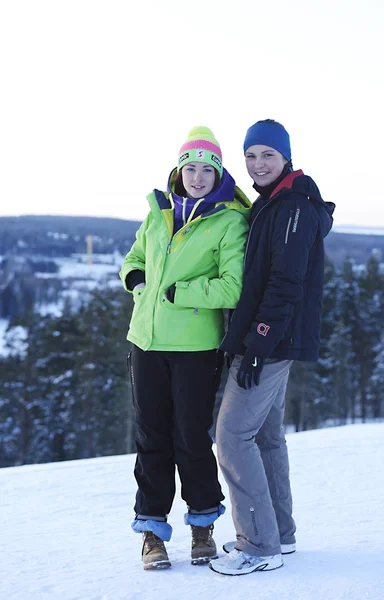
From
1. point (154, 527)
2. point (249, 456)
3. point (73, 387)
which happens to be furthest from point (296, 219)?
point (73, 387)

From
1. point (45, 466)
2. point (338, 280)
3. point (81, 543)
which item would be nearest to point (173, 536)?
point (81, 543)

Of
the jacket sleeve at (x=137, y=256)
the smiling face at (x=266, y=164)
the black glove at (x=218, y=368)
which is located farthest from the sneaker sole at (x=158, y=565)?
the smiling face at (x=266, y=164)

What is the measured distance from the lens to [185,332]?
2.58 meters

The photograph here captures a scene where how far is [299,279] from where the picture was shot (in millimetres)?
2395

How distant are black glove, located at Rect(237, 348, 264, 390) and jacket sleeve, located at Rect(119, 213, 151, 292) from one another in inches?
26.8

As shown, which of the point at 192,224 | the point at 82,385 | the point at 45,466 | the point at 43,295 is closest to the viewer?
the point at 192,224

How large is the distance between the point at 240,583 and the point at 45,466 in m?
2.69

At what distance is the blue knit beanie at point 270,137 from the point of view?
2.58 m

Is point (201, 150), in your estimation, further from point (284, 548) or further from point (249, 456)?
point (284, 548)

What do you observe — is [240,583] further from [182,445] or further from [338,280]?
[338,280]

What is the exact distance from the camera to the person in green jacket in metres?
2.58

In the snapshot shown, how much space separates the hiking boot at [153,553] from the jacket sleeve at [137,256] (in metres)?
1.05

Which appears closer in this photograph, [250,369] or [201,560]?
[250,369]

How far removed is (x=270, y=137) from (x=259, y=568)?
5.54 ft
